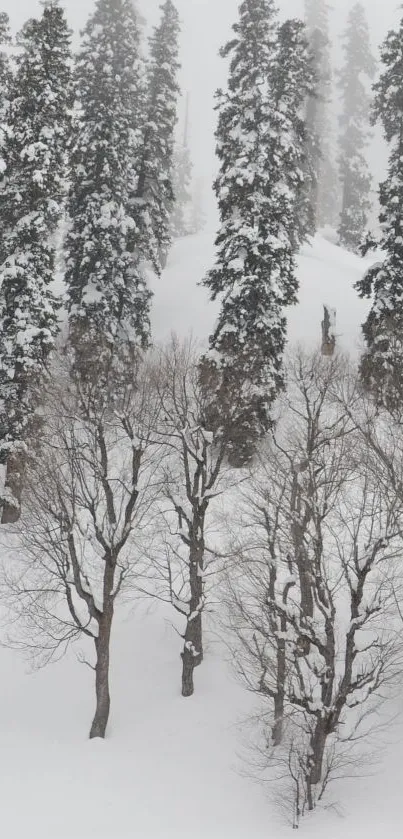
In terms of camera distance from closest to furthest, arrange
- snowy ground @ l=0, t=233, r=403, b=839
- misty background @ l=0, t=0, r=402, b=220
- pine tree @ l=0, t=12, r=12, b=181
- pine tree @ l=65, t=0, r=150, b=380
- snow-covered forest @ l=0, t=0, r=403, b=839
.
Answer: snowy ground @ l=0, t=233, r=403, b=839 < snow-covered forest @ l=0, t=0, r=403, b=839 < pine tree @ l=0, t=12, r=12, b=181 < pine tree @ l=65, t=0, r=150, b=380 < misty background @ l=0, t=0, r=402, b=220

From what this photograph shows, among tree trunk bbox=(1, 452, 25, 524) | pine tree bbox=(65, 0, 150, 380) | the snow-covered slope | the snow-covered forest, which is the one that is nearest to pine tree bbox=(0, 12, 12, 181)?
the snow-covered forest

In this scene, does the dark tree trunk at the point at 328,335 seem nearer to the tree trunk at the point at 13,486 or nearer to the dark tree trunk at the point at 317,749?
the tree trunk at the point at 13,486

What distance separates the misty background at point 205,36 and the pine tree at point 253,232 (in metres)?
63.5

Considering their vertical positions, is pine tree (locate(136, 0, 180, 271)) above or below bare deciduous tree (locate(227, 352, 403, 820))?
above

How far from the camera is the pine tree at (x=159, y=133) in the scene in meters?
25.6

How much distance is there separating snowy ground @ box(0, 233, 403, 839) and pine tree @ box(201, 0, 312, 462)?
271 inches

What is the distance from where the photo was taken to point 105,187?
2341 centimetres

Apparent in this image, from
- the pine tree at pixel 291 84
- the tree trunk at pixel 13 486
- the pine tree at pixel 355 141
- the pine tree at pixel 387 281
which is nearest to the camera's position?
the tree trunk at pixel 13 486

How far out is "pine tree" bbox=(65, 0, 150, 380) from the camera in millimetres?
22891

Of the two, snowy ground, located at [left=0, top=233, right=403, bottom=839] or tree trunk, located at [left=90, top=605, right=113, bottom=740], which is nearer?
snowy ground, located at [left=0, top=233, right=403, bottom=839]

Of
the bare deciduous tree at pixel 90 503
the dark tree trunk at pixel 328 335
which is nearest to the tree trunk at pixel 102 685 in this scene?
the bare deciduous tree at pixel 90 503

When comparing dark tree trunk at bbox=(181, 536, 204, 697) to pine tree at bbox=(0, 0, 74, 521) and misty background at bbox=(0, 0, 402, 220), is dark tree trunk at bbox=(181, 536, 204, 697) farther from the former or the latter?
misty background at bbox=(0, 0, 402, 220)

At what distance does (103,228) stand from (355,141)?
123 ft

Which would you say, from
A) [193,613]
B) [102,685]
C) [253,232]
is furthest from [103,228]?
[102,685]
